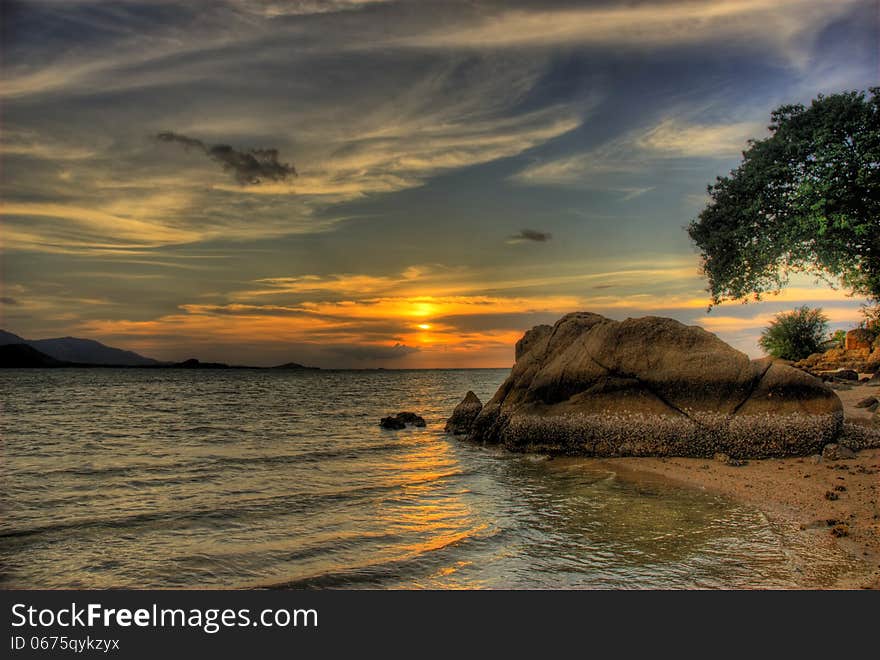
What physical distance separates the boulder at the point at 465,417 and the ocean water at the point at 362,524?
4060 mm

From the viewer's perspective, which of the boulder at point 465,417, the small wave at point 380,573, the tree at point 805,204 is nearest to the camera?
the small wave at point 380,573

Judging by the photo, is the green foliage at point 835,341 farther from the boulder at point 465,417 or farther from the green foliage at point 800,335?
the boulder at point 465,417

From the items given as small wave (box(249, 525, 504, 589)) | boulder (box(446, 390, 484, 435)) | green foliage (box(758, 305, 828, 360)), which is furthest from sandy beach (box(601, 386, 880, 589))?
green foliage (box(758, 305, 828, 360))

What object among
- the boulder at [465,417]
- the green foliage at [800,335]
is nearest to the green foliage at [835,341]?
the green foliage at [800,335]

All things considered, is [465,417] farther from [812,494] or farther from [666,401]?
[812,494]

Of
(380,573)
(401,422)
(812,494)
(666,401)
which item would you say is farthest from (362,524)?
(401,422)

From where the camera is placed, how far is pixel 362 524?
11484mm

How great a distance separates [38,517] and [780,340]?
5191 centimetres

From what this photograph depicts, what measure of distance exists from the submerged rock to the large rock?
33.9ft

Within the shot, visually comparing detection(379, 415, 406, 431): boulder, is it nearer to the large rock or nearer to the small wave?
the large rock

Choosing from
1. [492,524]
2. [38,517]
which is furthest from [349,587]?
[38,517]

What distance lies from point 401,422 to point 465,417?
5.18 metres

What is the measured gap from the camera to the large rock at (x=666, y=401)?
15.3m

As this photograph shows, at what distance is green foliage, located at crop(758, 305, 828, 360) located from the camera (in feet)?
155
